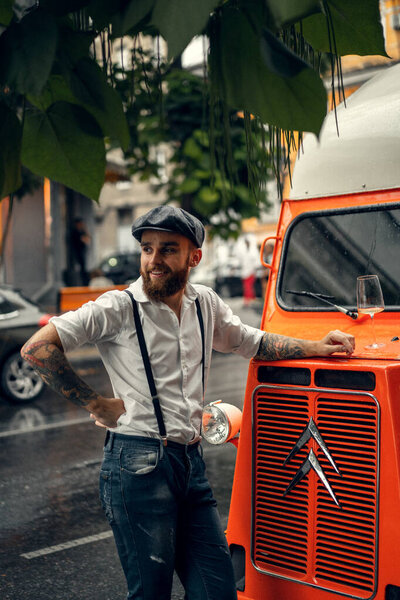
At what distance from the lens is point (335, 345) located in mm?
3154

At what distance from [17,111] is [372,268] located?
109 inches

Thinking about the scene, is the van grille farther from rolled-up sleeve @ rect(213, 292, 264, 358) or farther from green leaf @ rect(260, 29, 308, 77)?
green leaf @ rect(260, 29, 308, 77)

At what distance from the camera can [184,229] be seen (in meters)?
2.90

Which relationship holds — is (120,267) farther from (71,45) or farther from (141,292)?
(71,45)

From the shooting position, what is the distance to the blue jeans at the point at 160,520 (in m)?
2.69

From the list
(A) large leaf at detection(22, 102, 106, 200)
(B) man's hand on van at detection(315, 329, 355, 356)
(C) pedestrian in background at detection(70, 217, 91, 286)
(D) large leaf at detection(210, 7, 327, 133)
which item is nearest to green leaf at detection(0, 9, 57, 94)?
(A) large leaf at detection(22, 102, 106, 200)

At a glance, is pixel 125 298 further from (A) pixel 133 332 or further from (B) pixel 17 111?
(B) pixel 17 111

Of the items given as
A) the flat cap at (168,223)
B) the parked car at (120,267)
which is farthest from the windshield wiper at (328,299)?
the parked car at (120,267)

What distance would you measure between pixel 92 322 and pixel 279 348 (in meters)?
0.89

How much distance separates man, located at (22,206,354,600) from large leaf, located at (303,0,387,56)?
5.12 ft

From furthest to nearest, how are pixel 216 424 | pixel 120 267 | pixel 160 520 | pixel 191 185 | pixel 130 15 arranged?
pixel 120 267 → pixel 191 185 → pixel 216 424 → pixel 160 520 → pixel 130 15

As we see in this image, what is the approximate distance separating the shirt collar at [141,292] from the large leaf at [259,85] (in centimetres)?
175

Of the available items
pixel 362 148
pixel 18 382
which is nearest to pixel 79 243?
pixel 18 382

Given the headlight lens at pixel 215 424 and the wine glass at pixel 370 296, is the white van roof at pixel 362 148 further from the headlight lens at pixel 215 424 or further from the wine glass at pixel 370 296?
the headlight lens at pixel 215 424
